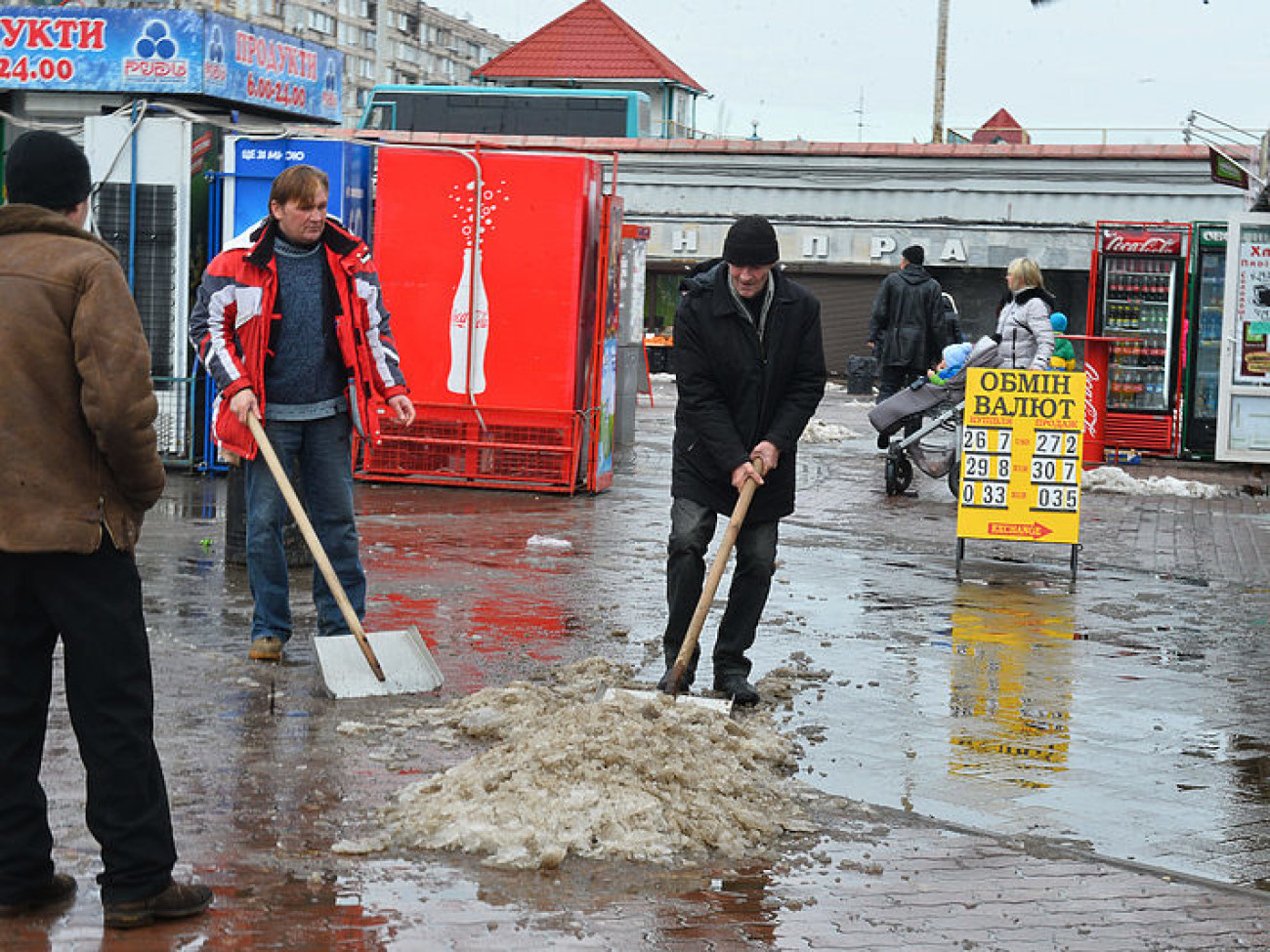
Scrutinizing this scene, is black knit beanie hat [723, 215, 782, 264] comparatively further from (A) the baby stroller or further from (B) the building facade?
(B) the building facade

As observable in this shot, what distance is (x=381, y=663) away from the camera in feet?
22.6

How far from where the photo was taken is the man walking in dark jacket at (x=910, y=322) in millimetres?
16016

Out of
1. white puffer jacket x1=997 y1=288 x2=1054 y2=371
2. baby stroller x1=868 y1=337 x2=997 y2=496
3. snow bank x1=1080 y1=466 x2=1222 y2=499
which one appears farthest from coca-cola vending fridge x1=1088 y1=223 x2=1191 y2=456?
baby stroller x1=868 y1=337 x2=997 y2=496

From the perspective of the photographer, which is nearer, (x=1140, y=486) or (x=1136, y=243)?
(x=1140, y=486)

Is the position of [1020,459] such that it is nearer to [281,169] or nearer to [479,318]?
[479,318]

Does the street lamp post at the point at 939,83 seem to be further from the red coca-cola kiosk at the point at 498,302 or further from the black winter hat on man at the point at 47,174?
the black winter hat on man at the point at 47,174

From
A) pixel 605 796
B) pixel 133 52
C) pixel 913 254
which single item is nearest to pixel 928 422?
pixel 913 254

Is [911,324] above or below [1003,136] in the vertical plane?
below

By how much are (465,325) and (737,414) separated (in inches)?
264

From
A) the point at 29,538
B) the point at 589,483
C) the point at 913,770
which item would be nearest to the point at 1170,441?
the point at 589,483

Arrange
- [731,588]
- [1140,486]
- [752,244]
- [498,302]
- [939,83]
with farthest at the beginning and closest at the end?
1. [939,83]
2. [1140,486]
3. [498,302]
4. [731,588]
5. [752,244]

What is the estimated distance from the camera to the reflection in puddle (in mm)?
6375

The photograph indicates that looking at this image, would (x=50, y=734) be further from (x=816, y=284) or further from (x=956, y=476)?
(x=816, y=284)

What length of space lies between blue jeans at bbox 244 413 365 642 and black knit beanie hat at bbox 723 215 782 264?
6.03 feet
